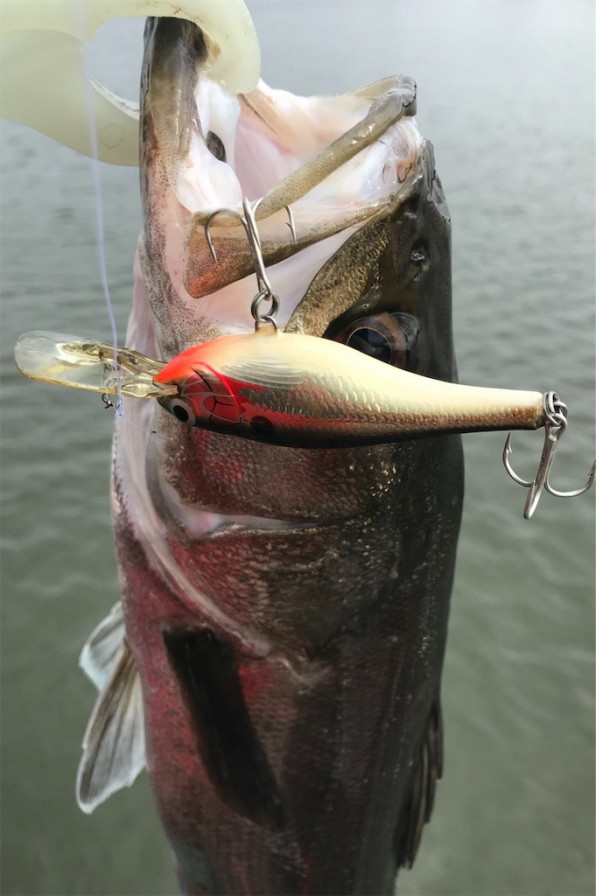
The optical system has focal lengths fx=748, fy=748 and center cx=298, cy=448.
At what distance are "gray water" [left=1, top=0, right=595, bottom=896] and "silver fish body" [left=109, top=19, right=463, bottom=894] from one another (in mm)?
1082

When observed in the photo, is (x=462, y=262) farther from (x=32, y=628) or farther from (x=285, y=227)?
(x=285, y=227)

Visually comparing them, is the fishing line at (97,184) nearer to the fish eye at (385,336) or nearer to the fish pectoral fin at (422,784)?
the fish eye at (385,336)

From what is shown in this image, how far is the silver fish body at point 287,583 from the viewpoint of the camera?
1.26 metres

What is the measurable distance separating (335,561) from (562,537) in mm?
2807

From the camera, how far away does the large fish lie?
124cm

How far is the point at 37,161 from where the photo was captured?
7145 millimetres

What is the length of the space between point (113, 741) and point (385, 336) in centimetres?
128

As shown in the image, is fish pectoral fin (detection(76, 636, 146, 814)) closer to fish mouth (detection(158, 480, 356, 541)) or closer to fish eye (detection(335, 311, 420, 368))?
fish mouth (detection(158, 480, 356, 541))

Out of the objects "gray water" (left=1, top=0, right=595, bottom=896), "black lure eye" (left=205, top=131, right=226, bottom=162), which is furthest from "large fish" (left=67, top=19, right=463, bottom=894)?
"gray water" (left=1, top=0, right=595, bottom=896)

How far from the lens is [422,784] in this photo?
71.0 inches

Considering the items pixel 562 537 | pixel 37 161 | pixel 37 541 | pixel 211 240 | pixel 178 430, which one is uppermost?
pixel 211 240

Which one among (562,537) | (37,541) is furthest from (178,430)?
(562,537)

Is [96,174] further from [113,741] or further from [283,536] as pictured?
[113,741]

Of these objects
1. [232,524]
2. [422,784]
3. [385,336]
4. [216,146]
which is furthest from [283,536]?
[422,784]
